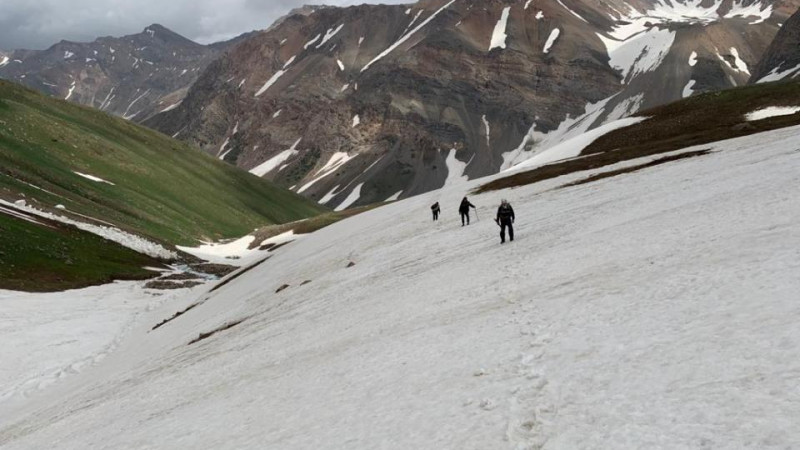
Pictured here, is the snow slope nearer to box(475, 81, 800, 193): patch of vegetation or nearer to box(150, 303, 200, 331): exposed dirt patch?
box(150, 303, 200, 331): exposed dirt patch

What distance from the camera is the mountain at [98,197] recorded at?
6619cm

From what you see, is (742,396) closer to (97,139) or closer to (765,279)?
(765,279)

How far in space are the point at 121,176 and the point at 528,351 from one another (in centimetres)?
12191

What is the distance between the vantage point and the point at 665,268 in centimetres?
1755

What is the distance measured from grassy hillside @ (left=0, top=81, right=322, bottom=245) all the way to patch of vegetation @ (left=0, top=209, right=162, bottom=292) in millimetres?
11081

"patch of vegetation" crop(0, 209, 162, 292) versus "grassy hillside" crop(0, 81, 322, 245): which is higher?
"grassy hillside" crop(0, 81, 322, 245)

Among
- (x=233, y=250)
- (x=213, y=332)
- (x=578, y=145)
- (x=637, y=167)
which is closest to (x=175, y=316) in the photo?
(x=213, y=332)

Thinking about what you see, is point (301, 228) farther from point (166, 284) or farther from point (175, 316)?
point (175, 316)

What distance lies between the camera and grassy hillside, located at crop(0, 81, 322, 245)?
92.8 meters

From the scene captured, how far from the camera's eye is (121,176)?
119 m

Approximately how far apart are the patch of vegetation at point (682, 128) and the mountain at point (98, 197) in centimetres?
4761

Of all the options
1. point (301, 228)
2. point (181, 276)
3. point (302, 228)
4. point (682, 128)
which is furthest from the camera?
point (301, 228)

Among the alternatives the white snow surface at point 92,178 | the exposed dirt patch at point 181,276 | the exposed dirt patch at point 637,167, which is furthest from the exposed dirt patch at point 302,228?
the exposed dirt patch at point 637,167

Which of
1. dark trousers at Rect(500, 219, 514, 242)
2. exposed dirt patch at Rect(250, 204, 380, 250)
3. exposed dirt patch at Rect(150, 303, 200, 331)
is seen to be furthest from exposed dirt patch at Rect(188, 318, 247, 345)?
exposed dirt patch at Rect(250, 204, 380, 250)
